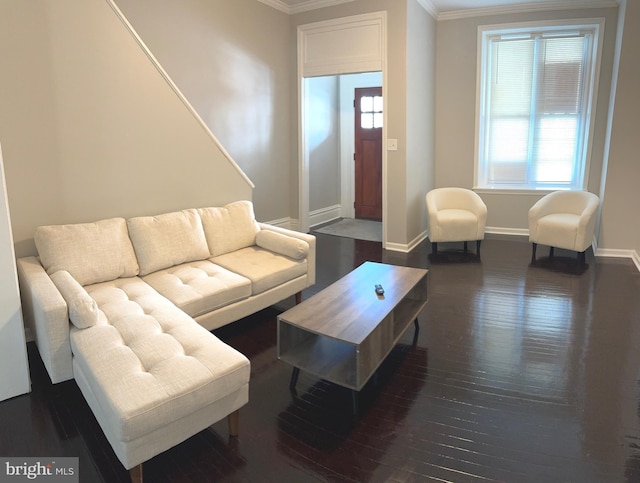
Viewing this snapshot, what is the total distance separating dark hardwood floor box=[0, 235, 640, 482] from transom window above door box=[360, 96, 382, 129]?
14.1ft

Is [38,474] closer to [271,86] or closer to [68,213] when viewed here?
[68,213]

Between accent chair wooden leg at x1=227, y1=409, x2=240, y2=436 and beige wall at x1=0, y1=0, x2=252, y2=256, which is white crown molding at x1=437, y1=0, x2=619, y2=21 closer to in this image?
beige wall at x1=0, y1=0, x2=252, y2=256

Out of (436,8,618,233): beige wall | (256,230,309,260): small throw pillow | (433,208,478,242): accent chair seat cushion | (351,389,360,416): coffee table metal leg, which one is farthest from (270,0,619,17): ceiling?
(351,389,360,416): coffee table metal leg

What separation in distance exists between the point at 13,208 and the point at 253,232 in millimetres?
1733

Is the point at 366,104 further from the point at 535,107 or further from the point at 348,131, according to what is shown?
the point at 535,107

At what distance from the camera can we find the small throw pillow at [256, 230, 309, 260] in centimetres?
363

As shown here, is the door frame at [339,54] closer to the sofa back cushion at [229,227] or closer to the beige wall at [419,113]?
the beige wall at [419,113]

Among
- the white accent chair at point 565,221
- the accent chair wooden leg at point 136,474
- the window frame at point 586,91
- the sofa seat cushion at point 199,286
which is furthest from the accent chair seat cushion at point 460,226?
the accent chair wooden leg at point 136,474

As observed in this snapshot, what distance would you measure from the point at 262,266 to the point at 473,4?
438cm

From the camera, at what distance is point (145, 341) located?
7.20ft

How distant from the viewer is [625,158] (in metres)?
4.95

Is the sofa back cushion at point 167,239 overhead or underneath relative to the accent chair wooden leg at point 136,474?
overhead

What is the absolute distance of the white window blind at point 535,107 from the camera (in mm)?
5727

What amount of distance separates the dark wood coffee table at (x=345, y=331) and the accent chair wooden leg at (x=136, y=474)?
88 centimetres
